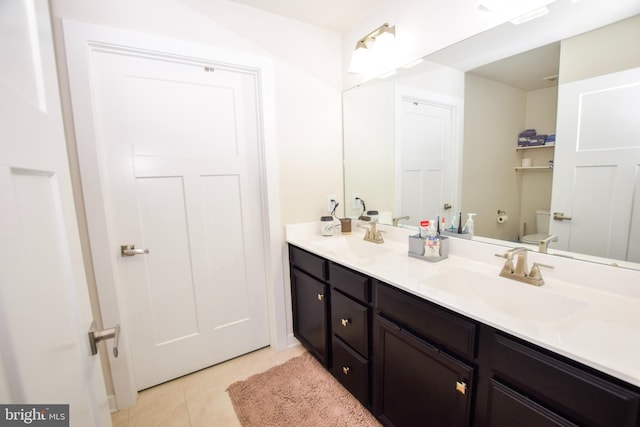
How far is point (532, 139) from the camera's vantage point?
1.22 metres

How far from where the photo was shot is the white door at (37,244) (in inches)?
13.6

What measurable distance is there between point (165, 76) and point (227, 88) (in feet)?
1.17

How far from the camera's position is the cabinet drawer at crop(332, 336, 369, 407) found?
4.75ft

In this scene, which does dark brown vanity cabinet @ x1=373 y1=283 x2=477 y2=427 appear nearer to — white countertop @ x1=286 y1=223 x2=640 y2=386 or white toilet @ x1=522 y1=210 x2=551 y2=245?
white countertop @ x1=286 y1=223 x2=640 y2=386

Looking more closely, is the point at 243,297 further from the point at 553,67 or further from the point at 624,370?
the point at 553,67

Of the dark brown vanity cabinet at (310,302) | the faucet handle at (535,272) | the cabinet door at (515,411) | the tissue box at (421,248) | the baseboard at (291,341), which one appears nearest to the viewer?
the cabinet door at (515,411)

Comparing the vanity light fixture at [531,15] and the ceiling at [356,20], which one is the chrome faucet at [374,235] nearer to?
the ceiling at [356,20]

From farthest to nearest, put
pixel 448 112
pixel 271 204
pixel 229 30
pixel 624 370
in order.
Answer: pixel 271 204
pixel 229 30
pixel 448 112
pixel 624 370

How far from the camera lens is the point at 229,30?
68.3 inches

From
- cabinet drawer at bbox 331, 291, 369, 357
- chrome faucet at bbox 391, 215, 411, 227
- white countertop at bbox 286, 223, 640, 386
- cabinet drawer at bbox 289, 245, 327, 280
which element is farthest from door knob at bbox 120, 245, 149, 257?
chrome faucet at bbox 391, 215, 411, 227

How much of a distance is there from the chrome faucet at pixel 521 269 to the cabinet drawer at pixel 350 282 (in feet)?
1.96

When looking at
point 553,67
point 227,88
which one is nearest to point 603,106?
point 553,67

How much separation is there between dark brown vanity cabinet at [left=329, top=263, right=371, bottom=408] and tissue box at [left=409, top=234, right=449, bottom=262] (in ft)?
1.19

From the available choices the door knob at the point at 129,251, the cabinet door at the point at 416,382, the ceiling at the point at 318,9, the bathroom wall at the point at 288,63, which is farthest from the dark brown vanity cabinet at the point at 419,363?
the ceiling at the point at 318,9
